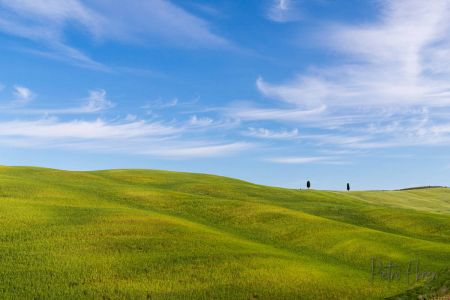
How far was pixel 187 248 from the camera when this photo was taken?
32.5 metres

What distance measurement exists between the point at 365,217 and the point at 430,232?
8394 millimetres

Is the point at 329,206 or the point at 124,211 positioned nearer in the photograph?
the point at 124,211

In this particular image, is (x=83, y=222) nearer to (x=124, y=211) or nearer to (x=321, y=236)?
(x=124, y=211)

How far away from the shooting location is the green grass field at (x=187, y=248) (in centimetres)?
2598

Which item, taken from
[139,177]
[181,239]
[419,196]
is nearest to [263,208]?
[181,239]

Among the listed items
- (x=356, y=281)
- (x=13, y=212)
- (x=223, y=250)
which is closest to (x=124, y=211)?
(x=13, y=212)

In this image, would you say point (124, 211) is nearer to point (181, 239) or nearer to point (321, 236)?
point (181, 239)

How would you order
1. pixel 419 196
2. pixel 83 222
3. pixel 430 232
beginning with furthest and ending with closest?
pixel 419 196, pixel 430 232, pixel 83 222

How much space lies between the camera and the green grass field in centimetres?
2598

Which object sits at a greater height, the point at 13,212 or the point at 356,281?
the point at 13,212

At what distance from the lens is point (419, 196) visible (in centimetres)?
11956

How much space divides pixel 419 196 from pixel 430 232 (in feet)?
239

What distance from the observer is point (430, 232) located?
51.2 m

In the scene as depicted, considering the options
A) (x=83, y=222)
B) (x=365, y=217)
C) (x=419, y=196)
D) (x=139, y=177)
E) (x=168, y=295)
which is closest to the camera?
(x=168, y=295)
